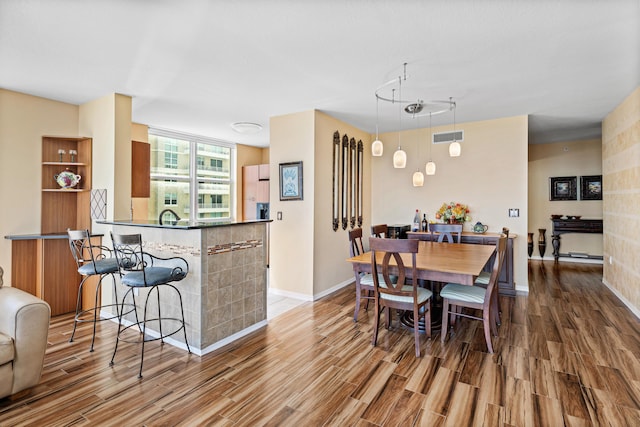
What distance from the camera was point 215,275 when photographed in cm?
282

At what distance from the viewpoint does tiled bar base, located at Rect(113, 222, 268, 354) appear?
2.73 meters

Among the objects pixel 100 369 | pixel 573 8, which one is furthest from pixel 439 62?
pixel 100 369

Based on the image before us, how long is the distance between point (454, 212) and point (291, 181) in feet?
8.54

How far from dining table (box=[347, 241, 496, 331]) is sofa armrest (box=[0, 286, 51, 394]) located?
2.36 m

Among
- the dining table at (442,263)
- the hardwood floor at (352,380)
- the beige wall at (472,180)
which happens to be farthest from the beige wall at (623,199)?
the dining table at (442,263)

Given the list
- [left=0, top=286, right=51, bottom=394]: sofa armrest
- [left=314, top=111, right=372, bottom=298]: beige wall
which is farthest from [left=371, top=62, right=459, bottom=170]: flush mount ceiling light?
[left=0, top=286, right=51, bottom=394]: sofa armrest

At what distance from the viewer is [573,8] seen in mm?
2064

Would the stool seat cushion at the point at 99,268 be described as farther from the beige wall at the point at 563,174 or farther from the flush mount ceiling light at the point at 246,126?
the beige wall at the point at 563,174

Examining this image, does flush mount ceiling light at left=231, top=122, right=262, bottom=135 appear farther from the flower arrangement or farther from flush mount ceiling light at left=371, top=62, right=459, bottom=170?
the flower arrangement

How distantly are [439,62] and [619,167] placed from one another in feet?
10.7

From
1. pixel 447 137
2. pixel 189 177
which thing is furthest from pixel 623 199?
pixel 189 177

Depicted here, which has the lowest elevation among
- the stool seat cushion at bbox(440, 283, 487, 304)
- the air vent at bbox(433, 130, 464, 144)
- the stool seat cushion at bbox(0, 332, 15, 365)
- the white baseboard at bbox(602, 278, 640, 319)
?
the white baseboard at bbox(602, 278, 640, 319)

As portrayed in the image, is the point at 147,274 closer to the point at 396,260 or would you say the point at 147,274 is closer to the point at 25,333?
the point at 25,333

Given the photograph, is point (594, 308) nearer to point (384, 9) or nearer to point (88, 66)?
point (384, 9)
